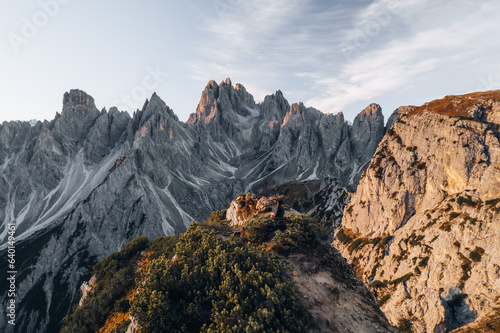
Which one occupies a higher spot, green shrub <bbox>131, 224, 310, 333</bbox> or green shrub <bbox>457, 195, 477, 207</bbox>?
green shrub <bbox>131, 224, 310, 333</bbox>

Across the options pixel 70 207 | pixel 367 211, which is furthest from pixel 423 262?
pixel 70 207

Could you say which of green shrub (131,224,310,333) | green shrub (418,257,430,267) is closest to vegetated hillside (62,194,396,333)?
green shrub (131,224,310,333)

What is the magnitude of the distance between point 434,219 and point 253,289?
70.9m

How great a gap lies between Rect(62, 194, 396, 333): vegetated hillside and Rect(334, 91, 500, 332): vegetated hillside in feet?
63.7

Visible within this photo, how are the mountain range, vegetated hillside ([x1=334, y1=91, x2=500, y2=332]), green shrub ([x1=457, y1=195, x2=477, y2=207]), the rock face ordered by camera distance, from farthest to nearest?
the rock face
green shrub ([x1=457, y1=195, x2=477, y2=207])
the mountain range
vegetated hillside ([x1=334, y1=91, x2=500, y2=332])

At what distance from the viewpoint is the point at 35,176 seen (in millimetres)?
181250

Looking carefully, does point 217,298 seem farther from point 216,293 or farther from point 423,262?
point 423,262

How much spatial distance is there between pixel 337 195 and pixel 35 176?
205172mm

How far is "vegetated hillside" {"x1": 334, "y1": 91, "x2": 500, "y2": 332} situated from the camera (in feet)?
154

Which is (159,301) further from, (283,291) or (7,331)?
(7,331)

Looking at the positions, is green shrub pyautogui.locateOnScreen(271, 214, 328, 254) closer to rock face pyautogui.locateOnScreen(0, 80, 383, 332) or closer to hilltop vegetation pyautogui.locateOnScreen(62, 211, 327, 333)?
hilltop vegetation pyautogui.locateOnScreen(62, 211, 327, 333)

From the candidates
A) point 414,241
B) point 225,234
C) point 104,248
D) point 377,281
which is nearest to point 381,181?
point 414,241

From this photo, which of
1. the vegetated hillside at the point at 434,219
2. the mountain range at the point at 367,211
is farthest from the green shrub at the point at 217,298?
the vegetated hillside at the point at 434,219

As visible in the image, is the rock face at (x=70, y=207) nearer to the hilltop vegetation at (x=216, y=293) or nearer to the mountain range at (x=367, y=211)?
the mountain range at (x=367, y=211)
